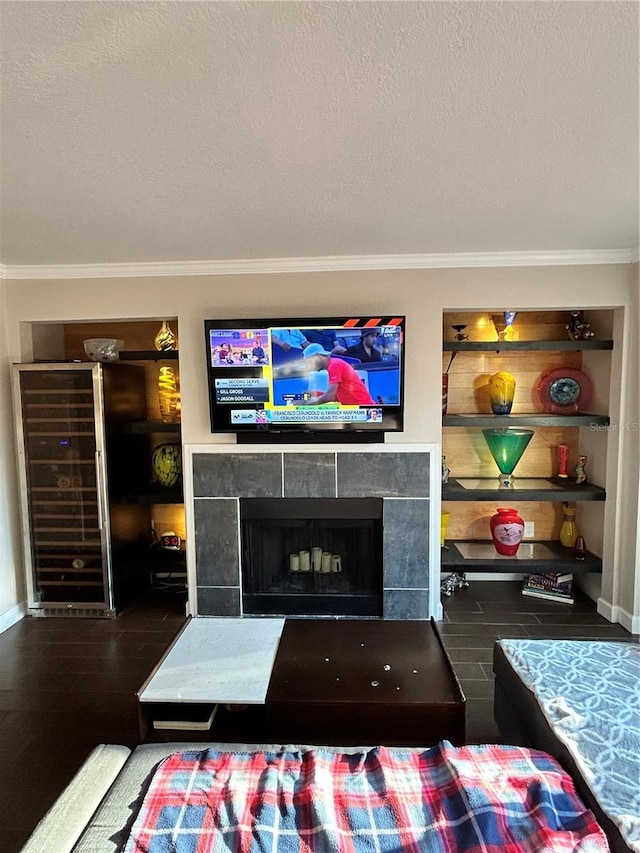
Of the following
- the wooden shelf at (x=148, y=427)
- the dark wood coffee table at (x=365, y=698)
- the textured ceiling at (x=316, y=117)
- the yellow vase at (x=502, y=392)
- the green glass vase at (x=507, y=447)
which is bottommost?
the dark wood coffee table at (x=365, y=698)

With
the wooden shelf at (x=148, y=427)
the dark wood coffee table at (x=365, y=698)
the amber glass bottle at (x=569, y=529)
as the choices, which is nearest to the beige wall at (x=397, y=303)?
the wooden shelf at (x=148, y=427)

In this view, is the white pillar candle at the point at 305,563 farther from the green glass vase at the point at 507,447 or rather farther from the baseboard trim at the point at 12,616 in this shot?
the baseboard trim at the point at 12,616

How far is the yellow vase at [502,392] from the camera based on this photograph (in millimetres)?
3426

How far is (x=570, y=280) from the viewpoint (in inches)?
121

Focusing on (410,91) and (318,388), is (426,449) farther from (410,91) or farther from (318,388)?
(410,91)

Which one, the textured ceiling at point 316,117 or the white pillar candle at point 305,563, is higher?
the textured ceiling at point 316,117

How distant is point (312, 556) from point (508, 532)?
4.55 feet

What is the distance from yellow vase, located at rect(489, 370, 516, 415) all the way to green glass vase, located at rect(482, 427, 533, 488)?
0.53 ft

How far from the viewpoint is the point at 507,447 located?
3.52 meters

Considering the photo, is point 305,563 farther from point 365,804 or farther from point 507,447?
point 365,804

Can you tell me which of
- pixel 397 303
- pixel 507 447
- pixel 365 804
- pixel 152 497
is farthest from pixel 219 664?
pixel 507 447

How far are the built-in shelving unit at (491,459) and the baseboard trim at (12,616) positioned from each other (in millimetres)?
2919

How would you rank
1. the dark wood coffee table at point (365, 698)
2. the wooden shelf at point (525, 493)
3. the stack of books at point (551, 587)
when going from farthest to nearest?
1. the stack of books at point (551, 587)
2. the wooden shelf at point (525, 493)
3. the dark wood coffee table at point (365, 698)

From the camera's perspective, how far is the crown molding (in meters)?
3.04
